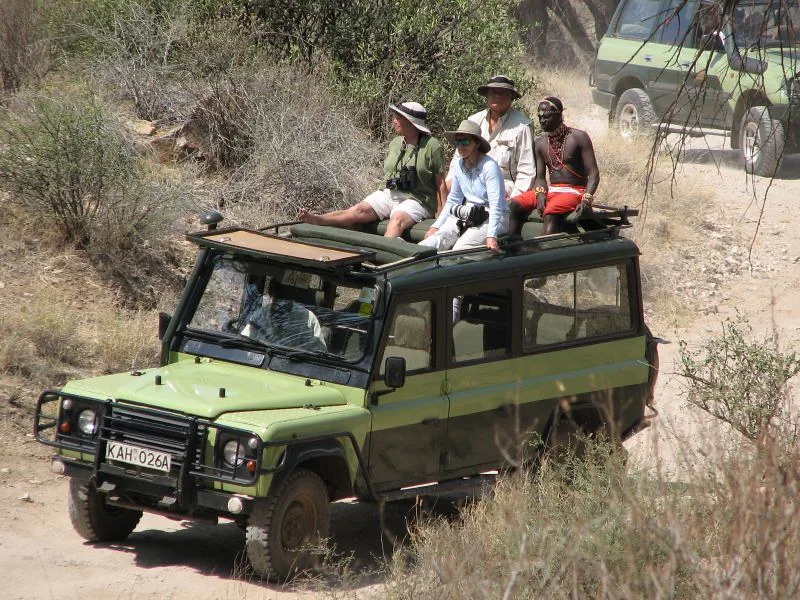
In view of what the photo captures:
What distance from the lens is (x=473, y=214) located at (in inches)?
309

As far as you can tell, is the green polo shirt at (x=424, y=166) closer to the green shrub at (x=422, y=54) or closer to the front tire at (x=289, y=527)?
the front tire at (x=289, y=527)

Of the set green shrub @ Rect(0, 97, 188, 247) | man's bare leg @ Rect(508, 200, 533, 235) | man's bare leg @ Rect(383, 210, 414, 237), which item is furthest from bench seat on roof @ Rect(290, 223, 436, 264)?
green shrub @ Rect(0, 97, 188, 247)

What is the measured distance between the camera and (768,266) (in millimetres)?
15133

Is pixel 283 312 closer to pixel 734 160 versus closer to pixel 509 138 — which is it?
pixel 509 138

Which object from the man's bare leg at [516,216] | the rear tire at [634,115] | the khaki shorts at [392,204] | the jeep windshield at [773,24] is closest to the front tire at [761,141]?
the jeep windshield at [773,24]

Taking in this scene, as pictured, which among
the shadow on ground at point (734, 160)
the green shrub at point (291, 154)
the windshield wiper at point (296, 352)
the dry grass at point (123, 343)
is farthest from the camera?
the shadow on ground at point (734, 160)

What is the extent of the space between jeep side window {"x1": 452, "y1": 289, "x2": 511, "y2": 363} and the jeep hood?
35.7 inches

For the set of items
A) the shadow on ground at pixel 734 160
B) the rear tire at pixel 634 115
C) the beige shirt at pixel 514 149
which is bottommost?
the beige shirt at pixel 514 149

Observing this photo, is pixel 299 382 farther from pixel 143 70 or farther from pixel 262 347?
pixel 143 70

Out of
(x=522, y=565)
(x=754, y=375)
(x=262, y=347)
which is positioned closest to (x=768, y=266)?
(x=754, y=375)

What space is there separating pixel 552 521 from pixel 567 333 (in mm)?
2007

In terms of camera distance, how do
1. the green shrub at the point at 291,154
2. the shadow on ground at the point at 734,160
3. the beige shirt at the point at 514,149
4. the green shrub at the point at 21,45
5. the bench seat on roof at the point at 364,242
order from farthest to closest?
the shadow on ground at the point at 734,160
the green shrub at the point at 21,45
the green shrub at the point at 291,154
the beige shirt at the point at 514,149
the bench seat on roof at the point at 364,242

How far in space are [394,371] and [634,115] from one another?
13120 mm

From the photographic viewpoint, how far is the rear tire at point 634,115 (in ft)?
59.1
